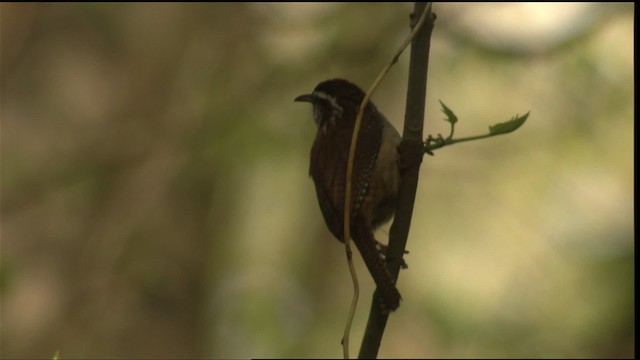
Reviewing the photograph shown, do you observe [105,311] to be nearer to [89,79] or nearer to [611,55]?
[89,79]

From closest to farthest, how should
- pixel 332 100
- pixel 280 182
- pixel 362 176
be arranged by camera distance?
1. pixel 362 176
2. pixel 332 100
3. pixel 280 182

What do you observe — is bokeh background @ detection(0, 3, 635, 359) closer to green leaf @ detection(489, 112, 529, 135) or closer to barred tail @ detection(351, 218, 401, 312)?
barred tail @ detection(351, 218, 401, 312)

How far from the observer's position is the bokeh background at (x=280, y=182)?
608 centimetres

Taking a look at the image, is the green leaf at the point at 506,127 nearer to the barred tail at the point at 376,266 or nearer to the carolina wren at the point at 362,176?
the barred tail at the point at 376,266

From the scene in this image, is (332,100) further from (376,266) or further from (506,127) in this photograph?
(506,127)

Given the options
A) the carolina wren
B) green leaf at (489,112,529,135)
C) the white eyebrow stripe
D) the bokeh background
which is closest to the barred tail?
the carolina wren

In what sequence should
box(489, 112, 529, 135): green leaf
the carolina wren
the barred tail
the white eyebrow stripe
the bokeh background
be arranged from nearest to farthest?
the barred tail < box(489, 112, 529, 135): green leaf < the carolina wren < the white eyebrow stripe < the bokeh background

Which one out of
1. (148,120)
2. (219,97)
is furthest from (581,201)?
(148,120)

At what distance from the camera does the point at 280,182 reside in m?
6.98

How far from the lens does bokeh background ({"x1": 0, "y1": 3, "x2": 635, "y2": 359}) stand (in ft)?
19.9

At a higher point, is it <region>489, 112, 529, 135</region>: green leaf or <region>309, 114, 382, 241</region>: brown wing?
<region>489, 112, 529, 135</region>: green leaf

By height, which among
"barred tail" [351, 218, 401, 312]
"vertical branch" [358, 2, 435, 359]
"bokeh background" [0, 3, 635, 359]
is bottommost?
"bokeh background" [0, 3, 635, 359]

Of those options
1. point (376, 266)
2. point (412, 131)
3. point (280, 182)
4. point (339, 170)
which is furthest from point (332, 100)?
point (280, 182)

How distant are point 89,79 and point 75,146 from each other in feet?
2.86
